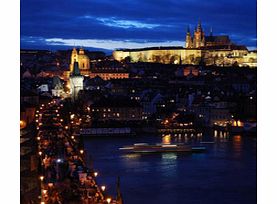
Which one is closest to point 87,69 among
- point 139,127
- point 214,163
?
point 139,127

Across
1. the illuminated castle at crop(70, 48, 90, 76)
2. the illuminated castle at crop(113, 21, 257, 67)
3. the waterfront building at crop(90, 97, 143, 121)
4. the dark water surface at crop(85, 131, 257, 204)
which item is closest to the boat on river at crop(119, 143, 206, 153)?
the dark water surface at crop(85, 131, 257, 204)

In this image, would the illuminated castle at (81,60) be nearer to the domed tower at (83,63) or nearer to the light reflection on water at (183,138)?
the domed tower at (83,63)

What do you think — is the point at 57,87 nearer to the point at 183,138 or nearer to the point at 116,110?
the point at 116,110

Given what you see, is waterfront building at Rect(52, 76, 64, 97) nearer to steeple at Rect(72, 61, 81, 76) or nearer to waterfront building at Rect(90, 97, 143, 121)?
steeple at Rect(72, 61, 81, 76)

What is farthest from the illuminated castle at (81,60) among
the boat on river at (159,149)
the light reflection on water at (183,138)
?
the boat on river at (159,149)

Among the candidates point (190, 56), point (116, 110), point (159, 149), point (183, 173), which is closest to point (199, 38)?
point (190, 56)
